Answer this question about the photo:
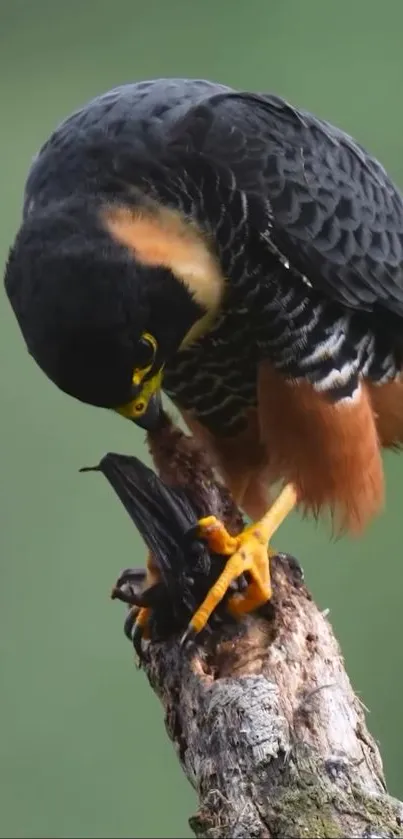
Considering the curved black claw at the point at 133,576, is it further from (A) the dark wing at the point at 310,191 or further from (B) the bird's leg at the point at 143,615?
(A) the dark wing at the point at 310,191

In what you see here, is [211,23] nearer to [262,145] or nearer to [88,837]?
[262,145]

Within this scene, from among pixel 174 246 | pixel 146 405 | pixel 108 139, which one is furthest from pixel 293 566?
pixel 108 139

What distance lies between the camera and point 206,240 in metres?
1.36

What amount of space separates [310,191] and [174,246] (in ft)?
0.90

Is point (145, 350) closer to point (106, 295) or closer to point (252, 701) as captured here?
point (106, 295)

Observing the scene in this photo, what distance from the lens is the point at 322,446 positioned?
58.8 inches

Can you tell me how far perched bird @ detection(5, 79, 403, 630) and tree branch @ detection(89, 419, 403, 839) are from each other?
0.21 feet

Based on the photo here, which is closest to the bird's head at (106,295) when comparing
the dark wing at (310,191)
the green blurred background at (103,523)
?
the dark wing at (310,191)

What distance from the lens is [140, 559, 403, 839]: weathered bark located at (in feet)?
3.18

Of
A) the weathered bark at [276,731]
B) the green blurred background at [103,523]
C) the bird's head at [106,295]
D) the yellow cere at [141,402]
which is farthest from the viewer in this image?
the green blurred background at [103,523]

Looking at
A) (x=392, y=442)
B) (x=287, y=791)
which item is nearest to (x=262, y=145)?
(x=392, y=442)

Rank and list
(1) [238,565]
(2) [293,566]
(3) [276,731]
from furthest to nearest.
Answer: (2) [293,566] → (1) [238,565] → (3) [276,731]

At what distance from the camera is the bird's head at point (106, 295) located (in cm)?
114

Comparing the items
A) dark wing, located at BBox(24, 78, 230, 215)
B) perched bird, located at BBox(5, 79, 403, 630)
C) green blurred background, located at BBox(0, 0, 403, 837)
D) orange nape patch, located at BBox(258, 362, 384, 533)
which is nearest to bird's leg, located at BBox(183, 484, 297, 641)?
perched bird, located at BBox(5, 79, 403, 630)
